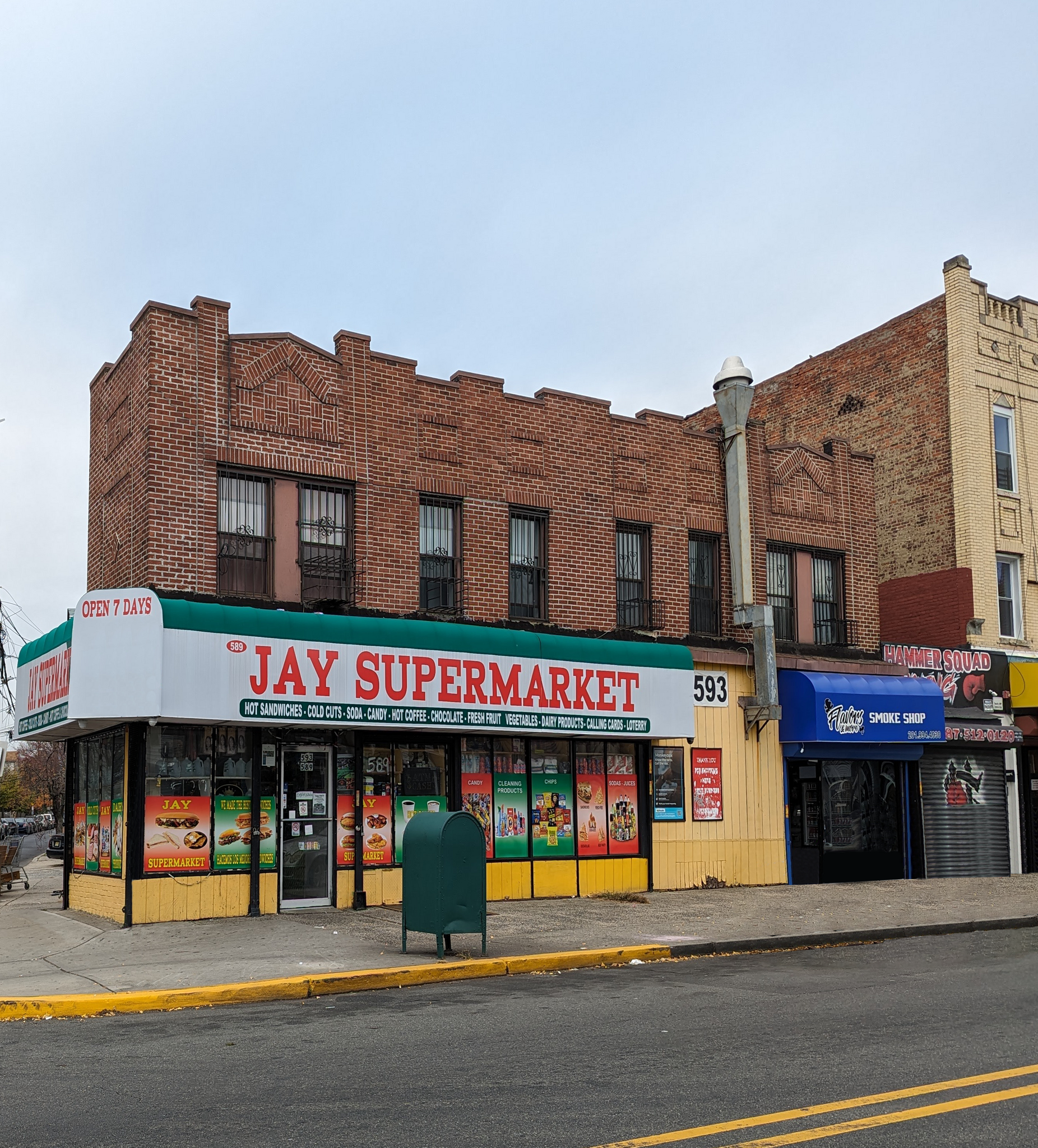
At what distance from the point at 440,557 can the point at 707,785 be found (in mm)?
6025

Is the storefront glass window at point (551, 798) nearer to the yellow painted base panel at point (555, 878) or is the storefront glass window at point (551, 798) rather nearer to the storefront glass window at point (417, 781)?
the yellow painted base panel at point (555, 878)

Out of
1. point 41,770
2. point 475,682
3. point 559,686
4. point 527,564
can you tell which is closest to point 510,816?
point 559,686

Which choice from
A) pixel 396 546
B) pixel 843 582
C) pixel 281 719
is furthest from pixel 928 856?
pixel 281 719

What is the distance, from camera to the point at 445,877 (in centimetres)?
1188

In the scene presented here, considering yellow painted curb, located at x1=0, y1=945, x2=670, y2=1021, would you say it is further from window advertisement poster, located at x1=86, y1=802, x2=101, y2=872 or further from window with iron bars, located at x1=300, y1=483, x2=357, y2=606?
window advertisement poster, located at x1=86, y1=802, x2=101, y2=872

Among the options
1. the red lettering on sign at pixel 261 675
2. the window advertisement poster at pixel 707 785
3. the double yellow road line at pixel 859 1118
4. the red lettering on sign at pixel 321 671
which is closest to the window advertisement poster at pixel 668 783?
the window advertisement poster at pixel 707 785

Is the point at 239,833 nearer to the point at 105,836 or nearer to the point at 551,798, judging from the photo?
Result: the point at 105,836

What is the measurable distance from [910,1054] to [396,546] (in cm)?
1123

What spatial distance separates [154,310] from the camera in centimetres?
1587

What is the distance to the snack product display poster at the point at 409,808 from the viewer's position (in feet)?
54.5

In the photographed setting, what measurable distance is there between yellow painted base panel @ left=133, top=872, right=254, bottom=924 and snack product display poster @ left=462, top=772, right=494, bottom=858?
3238 millimetres

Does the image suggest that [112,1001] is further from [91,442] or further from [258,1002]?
[91,442]

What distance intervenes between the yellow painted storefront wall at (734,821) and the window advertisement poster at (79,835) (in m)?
8.56

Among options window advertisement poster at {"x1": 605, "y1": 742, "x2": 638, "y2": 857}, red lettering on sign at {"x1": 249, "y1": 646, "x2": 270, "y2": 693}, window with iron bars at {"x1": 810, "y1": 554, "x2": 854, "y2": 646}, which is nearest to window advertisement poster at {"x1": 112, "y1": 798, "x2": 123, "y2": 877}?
red lettering on sign at {"x1": 249, "y1": 646, "x2": 270, "y2": 693}
